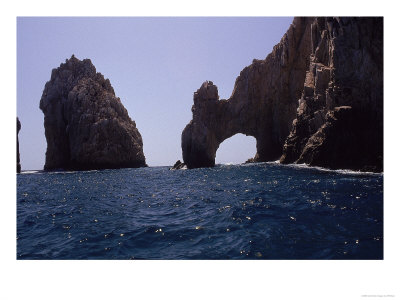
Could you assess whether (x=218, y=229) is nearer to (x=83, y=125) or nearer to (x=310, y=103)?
(x=310, y=103)

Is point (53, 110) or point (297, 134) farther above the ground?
point (53, 110)

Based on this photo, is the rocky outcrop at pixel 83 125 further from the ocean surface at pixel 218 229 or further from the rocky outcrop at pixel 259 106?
the ocean surface at pixel 218 229

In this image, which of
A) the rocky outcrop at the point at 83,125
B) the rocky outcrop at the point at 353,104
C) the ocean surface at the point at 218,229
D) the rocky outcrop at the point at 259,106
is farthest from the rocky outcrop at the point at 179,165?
the ocean surface at the point at 218,229

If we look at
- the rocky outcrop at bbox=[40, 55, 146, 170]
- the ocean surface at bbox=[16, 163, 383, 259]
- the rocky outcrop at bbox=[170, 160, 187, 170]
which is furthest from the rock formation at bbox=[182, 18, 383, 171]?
the rocky outcrop at bbox=[40, 55, 146, 170]

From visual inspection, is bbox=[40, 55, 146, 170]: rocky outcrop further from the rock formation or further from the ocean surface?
the ocean surface

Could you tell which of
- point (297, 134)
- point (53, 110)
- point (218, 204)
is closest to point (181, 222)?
point (218, 204)
